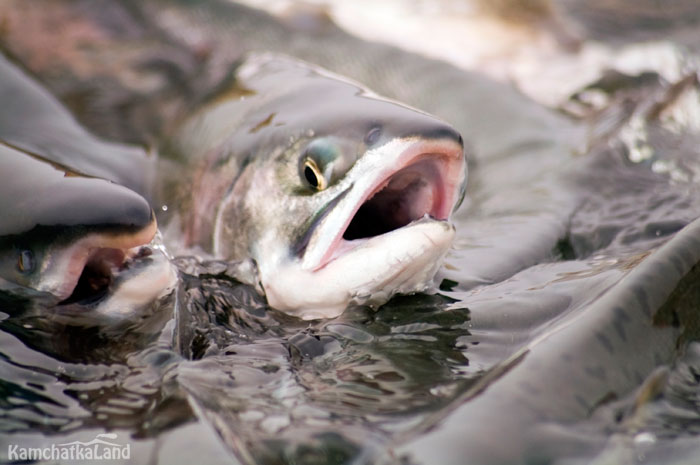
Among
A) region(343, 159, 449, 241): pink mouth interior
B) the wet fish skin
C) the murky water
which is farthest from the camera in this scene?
region(343, 159, 449, 241): pink mouth interior

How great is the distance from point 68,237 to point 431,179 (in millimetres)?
782

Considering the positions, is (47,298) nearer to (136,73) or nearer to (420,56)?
(136,73)

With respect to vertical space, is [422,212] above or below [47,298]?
above

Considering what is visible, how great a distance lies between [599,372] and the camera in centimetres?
145

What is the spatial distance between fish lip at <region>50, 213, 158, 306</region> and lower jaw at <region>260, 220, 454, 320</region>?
34 cm

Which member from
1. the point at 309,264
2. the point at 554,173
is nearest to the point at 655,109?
the point at 554,173

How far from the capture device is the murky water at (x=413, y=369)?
1329 millimetres

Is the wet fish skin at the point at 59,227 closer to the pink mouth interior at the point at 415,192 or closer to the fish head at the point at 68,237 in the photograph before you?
the fish head at the point at 68,237

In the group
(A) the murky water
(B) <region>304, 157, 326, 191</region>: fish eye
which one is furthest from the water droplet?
(B) <region>304, 157, 326, 191</region>: fish eye

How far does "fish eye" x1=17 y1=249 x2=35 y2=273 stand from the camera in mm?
1786

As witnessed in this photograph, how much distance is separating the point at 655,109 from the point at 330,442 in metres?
2.26

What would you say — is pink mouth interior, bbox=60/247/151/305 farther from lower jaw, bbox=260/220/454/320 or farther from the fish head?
lower jaw, bbox=260/220/454/320

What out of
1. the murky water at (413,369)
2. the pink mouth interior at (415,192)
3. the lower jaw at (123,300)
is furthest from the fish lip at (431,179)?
the lower jaw at (123,300)

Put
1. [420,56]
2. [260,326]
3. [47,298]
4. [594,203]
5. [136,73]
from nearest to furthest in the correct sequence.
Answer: [47,298] → [260,326] → [594,203] → [136,73] → [420,56]
